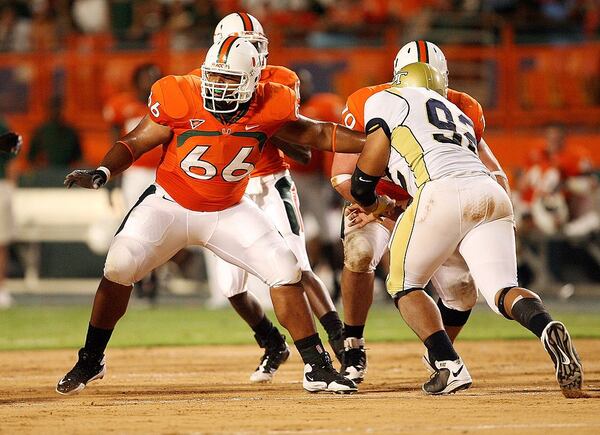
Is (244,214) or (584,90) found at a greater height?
(244,214)

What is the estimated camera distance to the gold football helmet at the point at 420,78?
23.9 ft

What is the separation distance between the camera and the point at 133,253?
23.5ft

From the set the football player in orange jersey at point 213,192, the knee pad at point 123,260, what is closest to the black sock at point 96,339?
the football player in orange jersey at point 213,192

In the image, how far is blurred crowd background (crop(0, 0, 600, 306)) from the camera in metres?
16.0

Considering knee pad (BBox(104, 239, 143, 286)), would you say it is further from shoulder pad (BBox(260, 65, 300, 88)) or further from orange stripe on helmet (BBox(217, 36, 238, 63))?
shoulder pad (BBox(260, 65, 300, 88))

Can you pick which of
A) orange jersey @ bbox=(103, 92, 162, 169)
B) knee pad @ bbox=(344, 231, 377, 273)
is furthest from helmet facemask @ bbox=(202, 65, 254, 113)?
orange jersey @ bbox=(103, 92, 162, 169)

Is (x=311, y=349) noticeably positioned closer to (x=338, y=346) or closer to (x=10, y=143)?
(x=338, y=346)

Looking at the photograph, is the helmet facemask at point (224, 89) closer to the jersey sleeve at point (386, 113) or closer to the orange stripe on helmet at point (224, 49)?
the orange stripe on helmet at point (224, 49)

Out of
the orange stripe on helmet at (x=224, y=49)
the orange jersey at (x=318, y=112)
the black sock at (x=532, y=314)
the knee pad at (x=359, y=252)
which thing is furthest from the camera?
the orange jersey at (x=318, y=112)

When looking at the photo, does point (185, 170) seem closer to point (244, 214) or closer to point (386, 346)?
point (244, 214)

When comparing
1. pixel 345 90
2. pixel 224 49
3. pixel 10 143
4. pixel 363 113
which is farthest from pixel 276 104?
pixel 345 90

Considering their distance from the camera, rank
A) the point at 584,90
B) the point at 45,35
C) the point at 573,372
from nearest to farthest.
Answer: the point at 573,372
the point at 584,90
the point at 45,35

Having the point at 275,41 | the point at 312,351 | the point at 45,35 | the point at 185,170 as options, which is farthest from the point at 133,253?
the point at 45,35

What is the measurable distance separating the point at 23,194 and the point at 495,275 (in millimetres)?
11546
